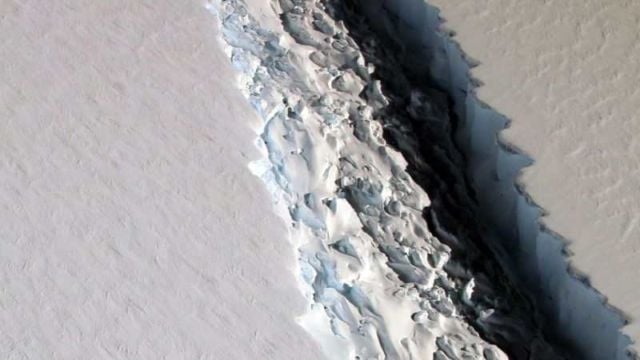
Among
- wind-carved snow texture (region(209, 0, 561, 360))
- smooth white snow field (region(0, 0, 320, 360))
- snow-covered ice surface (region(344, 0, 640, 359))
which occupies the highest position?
snow-covered ice surface (region(344, 0, 640, 359))

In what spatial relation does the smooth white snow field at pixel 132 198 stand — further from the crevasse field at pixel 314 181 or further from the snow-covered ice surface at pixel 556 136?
the snow-covered ice surface at pixel 556 136

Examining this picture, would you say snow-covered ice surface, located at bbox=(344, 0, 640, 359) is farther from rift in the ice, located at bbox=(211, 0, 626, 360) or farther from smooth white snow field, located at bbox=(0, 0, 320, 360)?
smooth white snow field, located at bbox=(0, 0, 320, 360)

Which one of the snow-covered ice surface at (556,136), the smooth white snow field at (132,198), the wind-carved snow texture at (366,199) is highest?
the snow-covered ice surface at (556,136)

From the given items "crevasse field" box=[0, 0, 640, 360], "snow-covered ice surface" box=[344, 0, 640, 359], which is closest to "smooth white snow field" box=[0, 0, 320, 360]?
"crevasse field" box=[0, 0, 640, 360]

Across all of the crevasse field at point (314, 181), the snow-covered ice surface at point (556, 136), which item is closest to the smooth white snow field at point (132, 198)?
the crevasse field at point (314, 181)

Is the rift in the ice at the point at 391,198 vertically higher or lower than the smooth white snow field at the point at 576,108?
lower

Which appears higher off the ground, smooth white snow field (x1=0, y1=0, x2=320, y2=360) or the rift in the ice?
the rift in the ice

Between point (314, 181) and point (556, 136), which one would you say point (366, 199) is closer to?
point (314, 181)
